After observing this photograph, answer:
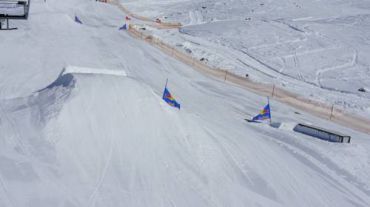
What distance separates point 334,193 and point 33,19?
3136cm

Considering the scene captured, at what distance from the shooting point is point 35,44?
94.8 feet

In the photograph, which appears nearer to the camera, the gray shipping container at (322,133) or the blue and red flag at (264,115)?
the gray shipping container at (322,133)

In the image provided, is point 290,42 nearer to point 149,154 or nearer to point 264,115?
point 264,115

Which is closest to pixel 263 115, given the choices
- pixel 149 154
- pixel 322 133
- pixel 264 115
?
pixel 264 115

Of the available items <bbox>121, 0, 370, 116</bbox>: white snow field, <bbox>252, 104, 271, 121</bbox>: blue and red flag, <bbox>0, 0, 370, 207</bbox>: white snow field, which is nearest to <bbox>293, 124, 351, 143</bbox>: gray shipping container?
<bbox>0, 0, 370, 207</bbox>: white snow field

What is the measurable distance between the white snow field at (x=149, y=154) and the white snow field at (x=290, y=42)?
281 inches

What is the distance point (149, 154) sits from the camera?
1298 centimetres

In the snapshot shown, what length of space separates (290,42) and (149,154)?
23690 mm

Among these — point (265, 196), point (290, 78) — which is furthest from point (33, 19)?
point (265, 196)

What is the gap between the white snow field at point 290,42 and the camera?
2652 centimetres

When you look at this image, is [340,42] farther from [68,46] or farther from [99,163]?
[99,163]

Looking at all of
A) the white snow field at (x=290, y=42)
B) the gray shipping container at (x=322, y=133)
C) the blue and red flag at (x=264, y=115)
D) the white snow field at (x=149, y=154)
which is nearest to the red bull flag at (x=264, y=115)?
the blue and red flag at (x=264, y=115)

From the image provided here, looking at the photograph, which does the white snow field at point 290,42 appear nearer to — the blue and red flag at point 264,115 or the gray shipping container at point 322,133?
the gray shipping container at point 322,133

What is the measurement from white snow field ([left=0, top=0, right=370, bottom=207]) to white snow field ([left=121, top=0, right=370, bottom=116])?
7.13m
